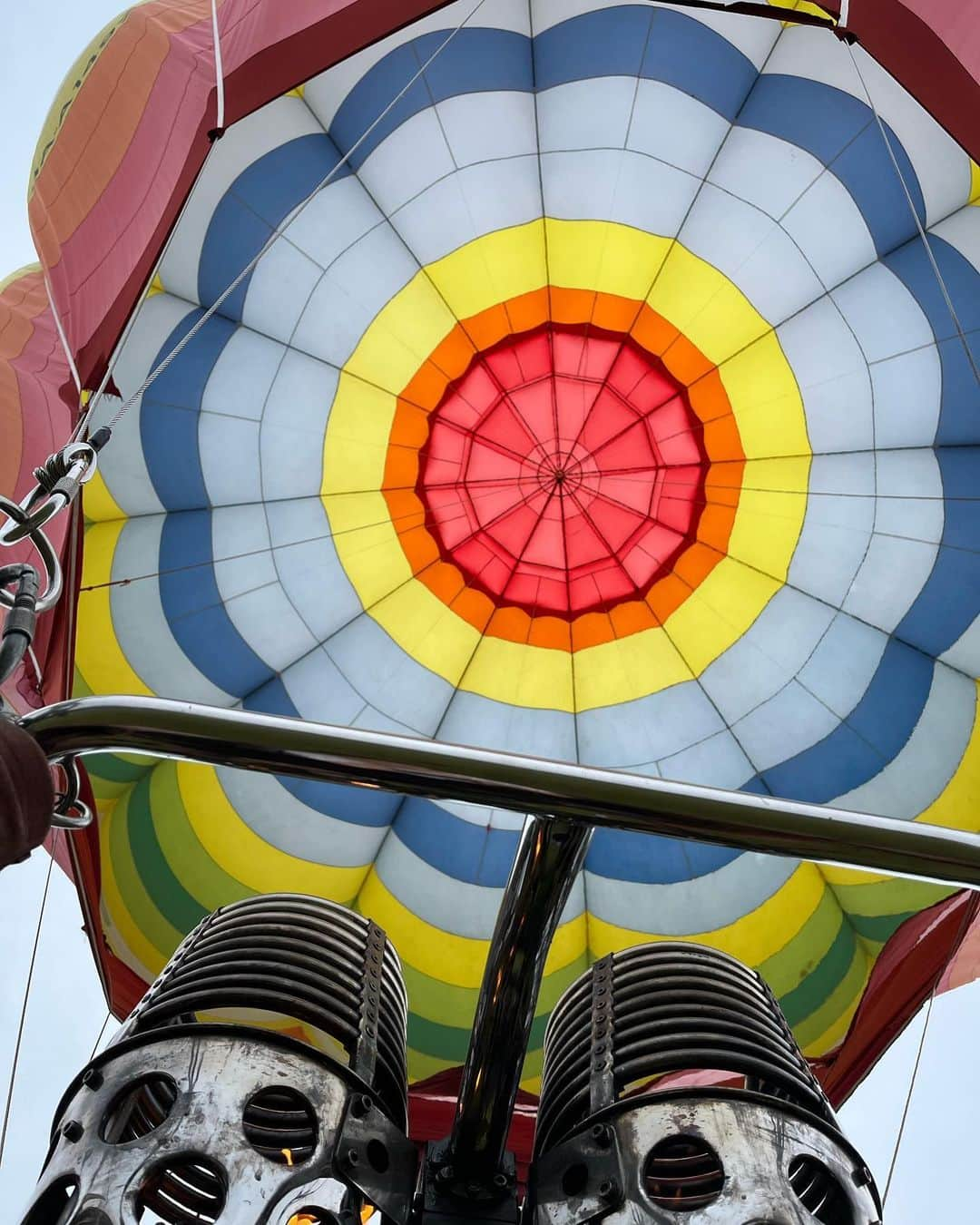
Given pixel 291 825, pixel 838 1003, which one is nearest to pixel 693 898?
pixel 838 1003

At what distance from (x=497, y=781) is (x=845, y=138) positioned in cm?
452

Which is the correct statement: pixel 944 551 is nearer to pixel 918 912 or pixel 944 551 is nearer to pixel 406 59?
pixel 918 912

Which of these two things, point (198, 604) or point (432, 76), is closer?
point (432, 76)

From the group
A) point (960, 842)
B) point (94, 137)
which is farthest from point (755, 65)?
point (960, 842)

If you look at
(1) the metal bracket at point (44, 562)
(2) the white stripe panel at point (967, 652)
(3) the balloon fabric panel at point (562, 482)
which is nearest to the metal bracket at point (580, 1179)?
(1) the metal bracket at point (44, 562)

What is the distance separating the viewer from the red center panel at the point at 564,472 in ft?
18.4

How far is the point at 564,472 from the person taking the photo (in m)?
5.74

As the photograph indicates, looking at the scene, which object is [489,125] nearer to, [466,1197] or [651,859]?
[651,859]

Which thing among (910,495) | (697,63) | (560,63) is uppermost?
(697,63)

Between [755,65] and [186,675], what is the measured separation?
3.30 metres

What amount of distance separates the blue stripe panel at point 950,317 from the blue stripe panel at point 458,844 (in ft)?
7.97

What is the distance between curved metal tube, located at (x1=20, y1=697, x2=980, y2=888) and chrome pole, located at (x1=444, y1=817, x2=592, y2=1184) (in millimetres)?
103

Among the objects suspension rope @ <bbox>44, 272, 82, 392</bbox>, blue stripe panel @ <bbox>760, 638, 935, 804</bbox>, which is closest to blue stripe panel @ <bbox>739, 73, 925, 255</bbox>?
blue stripe panel @ <bbox>760, 638, 935, 804</bbox>

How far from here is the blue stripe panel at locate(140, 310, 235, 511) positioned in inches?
200
